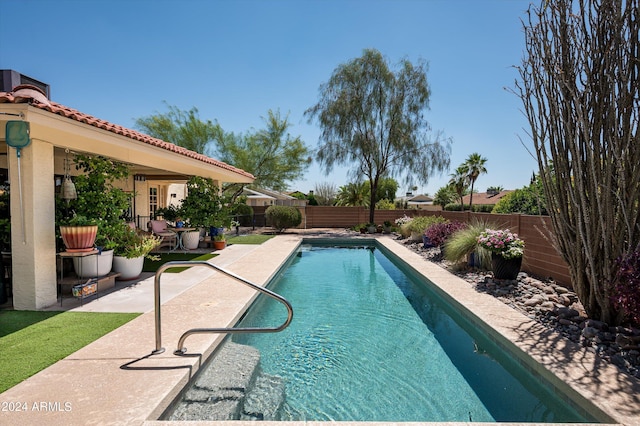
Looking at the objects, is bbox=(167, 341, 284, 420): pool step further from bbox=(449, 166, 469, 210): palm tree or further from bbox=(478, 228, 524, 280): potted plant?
bbox=(449, 166, 469, 210): palm tree

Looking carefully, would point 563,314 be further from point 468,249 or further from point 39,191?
point 39,191

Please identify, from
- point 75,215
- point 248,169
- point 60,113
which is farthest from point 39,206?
point 248,169

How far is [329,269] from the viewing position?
10.7 metres

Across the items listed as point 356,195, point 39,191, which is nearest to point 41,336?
point 39,191

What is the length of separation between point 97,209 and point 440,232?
10.1 m

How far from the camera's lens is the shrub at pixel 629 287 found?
389 cm

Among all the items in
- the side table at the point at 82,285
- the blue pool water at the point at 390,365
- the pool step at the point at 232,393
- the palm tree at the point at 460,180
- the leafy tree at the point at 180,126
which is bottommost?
the blue pool water at the point at 390,365

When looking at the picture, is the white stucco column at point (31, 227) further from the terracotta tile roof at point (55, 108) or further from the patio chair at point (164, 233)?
the patio chair at point (164, 233)

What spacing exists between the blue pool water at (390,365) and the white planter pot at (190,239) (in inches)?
240

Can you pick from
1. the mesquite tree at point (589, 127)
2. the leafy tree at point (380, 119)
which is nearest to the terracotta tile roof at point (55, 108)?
the mesquite tree at point (589, 127)

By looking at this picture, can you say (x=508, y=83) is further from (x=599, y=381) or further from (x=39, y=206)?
(x=39, y=206)

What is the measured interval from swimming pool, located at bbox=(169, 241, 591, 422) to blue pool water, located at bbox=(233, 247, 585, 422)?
1cm

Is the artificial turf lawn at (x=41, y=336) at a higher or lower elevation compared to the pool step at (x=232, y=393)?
higher

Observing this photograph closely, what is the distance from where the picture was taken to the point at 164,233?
11773 millimetres
